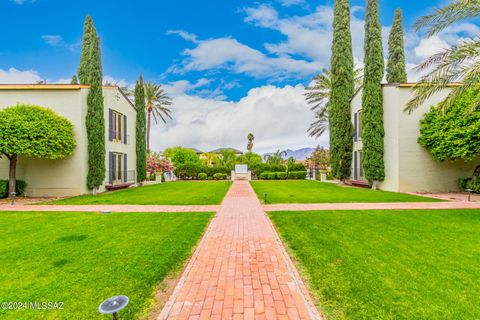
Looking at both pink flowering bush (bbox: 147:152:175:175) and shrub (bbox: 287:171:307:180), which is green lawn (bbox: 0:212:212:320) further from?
shrub (bbox: 287:171:307:180)

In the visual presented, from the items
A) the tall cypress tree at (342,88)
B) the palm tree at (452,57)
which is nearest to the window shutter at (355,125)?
the tall cypress tree at (342,88)

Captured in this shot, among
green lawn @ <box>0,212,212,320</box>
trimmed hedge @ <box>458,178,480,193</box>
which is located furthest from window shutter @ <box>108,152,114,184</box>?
trimmed hedge @ <box>458,178,480,193</box>

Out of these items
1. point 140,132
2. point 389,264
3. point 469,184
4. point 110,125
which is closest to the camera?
point 389,264

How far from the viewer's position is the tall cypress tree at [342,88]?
22641 millimetres

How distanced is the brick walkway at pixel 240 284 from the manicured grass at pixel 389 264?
1.16 ft

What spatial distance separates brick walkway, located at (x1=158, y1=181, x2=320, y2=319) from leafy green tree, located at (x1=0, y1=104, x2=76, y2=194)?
12156 mm

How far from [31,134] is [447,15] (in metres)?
18.9

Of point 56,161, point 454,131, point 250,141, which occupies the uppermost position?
point 250,141

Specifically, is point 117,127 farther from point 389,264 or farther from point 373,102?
point 389,264

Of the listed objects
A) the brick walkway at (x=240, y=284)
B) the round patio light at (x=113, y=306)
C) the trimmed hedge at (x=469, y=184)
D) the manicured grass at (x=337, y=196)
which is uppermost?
the trimmed hedge at (x=469, y=184)

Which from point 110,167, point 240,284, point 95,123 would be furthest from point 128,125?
point 240,284

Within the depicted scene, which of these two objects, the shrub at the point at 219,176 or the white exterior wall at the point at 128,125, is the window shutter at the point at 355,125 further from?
the white exterior wall at the point at 128,125

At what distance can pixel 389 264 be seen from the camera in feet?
15.7

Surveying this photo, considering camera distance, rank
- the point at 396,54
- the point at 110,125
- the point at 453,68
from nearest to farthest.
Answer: the point at 453,68 → the point at 110,125 → the point at 396,54
